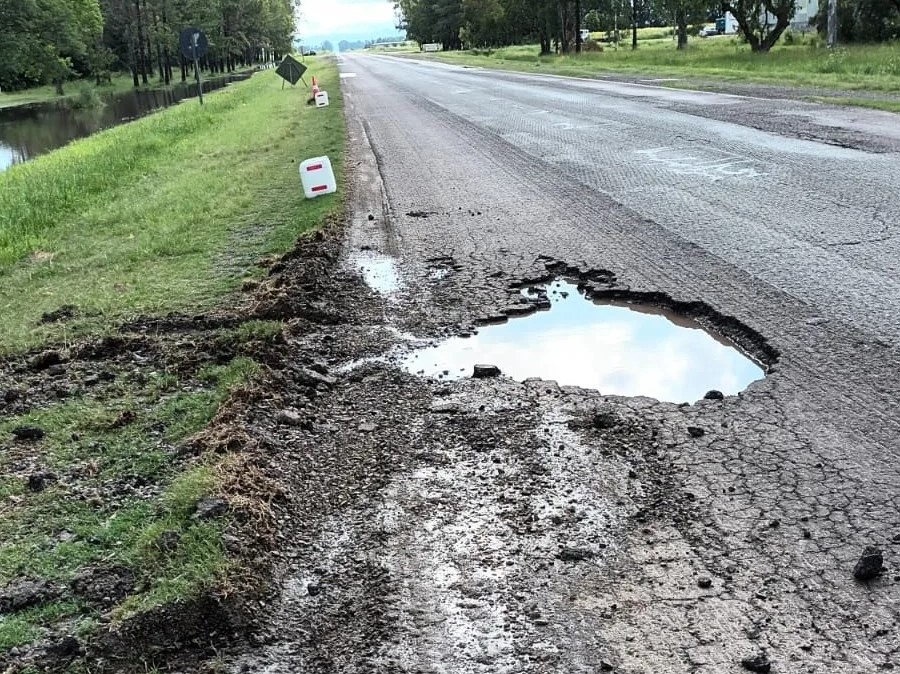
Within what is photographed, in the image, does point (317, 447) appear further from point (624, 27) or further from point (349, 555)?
point (624, 27)

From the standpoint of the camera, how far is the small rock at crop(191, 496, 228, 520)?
3.20 m

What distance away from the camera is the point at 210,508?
Answer: 10.6 feet

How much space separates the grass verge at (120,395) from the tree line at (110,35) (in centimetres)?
5604

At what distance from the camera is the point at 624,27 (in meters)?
85.0

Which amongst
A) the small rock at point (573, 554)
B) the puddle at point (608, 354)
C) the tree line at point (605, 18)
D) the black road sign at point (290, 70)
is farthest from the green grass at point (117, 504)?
the tree line at point (605, 18)

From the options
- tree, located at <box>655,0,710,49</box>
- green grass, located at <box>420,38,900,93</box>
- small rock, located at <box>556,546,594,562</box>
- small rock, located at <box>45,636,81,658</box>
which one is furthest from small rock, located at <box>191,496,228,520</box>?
tree, located at <box>655,0,710,49</box>

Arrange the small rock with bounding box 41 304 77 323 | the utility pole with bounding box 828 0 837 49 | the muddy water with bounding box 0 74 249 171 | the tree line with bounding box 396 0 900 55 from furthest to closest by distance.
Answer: the tree line with bounding box 396 0 900 55
the utility pole with bounding box 828 0 837 49
the muddy water with bounding box 0 74 249 171
the small rock with bounding box 41 304 77 323

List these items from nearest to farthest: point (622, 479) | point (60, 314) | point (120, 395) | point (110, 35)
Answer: point (622, 479)
point (120, 395)
point (60, 314)
point (110, 35)

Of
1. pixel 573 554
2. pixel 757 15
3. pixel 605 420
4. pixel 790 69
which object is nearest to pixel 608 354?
pixel 605 420

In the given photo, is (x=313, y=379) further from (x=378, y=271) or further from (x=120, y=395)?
(x=378, y=271)

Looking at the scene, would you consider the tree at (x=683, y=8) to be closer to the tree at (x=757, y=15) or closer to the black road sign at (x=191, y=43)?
Answer: the tree at (x=757, y=15)

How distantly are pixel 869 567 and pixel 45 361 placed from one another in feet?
15.4

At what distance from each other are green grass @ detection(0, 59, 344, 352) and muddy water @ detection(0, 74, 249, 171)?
1094 centimetres

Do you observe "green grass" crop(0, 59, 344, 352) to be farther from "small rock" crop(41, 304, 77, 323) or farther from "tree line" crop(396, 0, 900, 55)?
"tree line" crop(396, 0, 900, 55)
